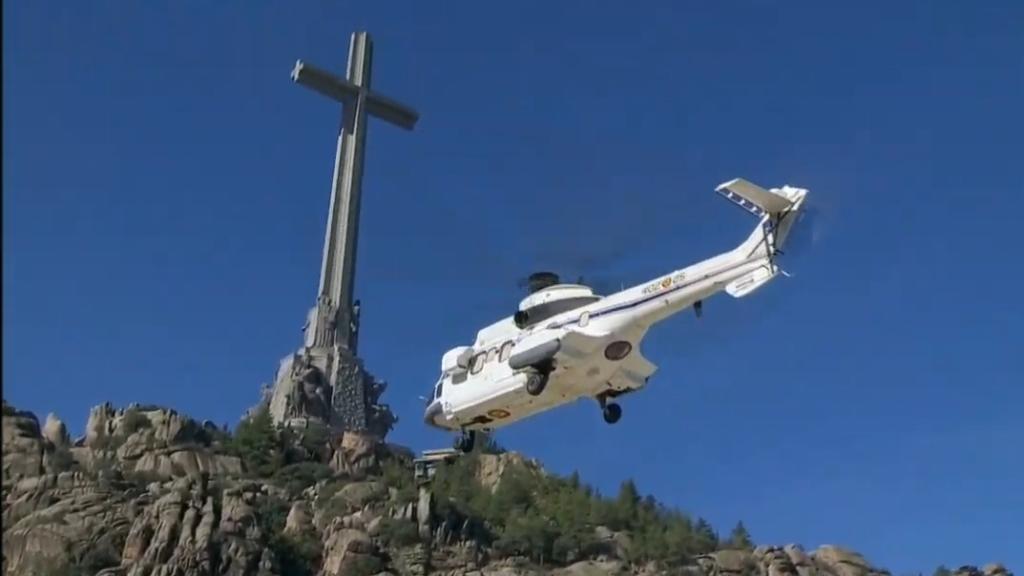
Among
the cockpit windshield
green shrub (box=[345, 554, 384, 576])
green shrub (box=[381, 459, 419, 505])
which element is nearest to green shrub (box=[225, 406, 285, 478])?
green shrub (box=[381, 459, 419, 505])

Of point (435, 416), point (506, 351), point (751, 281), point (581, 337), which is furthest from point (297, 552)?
point (751, 281)

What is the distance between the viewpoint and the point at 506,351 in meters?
38.7

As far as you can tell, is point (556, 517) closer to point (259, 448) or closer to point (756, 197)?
point (259, 448)

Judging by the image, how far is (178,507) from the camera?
81188 mm

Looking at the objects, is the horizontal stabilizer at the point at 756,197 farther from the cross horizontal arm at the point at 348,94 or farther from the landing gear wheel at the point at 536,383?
the cross horizontal arm at the point at 348,94

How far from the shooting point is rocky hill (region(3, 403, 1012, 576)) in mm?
78812

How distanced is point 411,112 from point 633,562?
138ft

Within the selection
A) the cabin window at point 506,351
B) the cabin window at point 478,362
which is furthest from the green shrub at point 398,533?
the cabin window at point 506,351

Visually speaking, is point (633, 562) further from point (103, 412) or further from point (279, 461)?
point (103, 412)

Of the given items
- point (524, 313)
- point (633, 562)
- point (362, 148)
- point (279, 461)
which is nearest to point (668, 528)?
point (633, 562)

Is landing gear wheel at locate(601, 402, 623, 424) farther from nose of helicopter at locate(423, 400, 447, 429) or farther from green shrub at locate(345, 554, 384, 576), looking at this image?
green shrub at locate(345, 554, 384, 576)

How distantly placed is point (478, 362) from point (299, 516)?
174 feet

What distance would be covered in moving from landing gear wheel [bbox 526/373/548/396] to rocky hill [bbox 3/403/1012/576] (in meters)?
45.4

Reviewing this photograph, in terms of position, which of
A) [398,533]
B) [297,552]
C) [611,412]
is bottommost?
[611,412]
